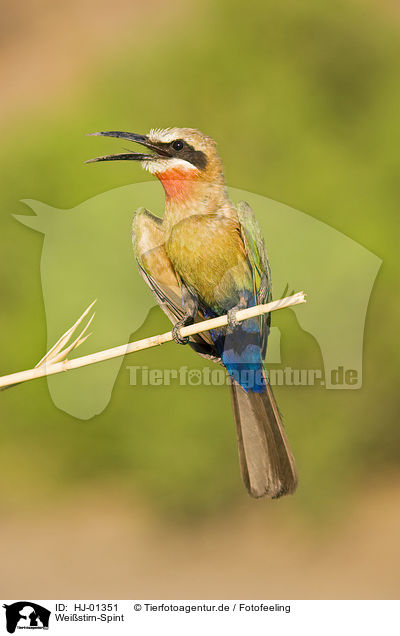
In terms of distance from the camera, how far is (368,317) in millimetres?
1514

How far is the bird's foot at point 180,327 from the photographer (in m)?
0.92

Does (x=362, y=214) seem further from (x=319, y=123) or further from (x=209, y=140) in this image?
(x=209, y=140)

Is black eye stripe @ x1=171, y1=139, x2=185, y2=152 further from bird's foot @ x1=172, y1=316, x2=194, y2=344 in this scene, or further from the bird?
bird's foot @ x1=172, y1=316, x2=194, y2=344

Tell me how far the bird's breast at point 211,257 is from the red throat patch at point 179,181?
4 centimetres

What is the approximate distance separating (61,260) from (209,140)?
1.49ft

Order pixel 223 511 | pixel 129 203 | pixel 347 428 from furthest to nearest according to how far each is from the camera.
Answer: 1. pixel 223 511
2. pixel 347 428
3. pixel 129 203

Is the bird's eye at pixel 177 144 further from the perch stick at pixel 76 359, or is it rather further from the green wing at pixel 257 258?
the perch stick at pixel 76 359

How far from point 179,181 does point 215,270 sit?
0.15 metres

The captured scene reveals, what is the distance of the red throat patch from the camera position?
0.98 m
